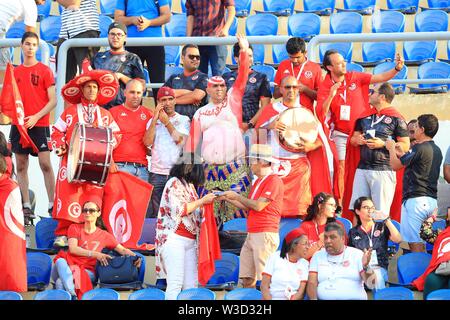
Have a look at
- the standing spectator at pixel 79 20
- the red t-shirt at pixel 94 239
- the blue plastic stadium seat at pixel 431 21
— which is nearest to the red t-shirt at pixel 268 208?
the red t-shirt at pixel 94 239

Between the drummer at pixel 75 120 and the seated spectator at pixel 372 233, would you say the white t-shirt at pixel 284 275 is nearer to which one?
the seated spectator at pixel 372 233

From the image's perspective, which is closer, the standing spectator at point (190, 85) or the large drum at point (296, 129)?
the large drum at point (296, 129)

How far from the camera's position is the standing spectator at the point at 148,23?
523 inches

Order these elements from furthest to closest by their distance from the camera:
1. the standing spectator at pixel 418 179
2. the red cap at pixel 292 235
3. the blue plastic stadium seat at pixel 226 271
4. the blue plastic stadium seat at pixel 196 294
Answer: the standing spectator at pixel 418 179
the blue plastic stadium seat at pixel 226 271
the red cap at pixel 292 235
the blue plastic stadium seat at pixel 196 294

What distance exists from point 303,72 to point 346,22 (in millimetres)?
5279

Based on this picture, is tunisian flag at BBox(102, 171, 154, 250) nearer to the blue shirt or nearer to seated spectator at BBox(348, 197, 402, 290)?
seated spectator at BBox(348, 197, 402, 290)

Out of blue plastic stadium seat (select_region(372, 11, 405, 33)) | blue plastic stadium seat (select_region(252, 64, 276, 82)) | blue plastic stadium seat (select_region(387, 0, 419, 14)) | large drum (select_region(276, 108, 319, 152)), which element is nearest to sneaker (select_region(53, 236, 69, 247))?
large drum (select_region(276, 108, 319, 152))

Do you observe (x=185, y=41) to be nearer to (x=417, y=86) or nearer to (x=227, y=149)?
(x=227, y=149)

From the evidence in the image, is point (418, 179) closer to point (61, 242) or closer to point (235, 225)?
point (235, 225)

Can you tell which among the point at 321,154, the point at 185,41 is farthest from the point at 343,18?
the point at 321,154

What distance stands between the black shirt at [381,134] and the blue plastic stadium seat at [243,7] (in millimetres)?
6548

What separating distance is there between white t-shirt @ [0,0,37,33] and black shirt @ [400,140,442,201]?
386cm

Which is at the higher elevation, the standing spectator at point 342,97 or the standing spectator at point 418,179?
the standing spectator at point 342,97

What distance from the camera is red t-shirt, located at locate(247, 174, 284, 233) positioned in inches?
424
